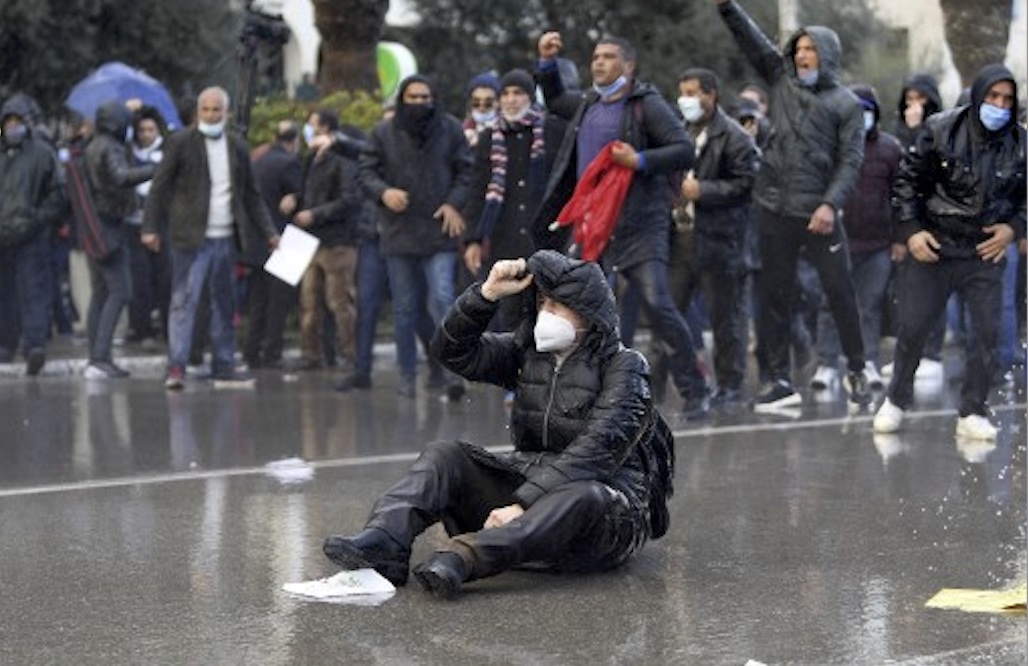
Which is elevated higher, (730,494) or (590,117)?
(590,117)

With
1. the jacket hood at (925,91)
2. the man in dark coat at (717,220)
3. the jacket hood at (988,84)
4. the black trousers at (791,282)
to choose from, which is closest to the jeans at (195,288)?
the man in dark coat at (717,220)

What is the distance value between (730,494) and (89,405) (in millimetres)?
5763

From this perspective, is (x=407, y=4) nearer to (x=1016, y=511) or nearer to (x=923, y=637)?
(x=1016, y=511)

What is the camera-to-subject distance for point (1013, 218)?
12531 millimetres

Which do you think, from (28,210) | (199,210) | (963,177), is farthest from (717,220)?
(28,210)

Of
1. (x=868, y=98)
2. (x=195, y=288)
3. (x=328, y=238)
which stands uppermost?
(x=868, y=98)

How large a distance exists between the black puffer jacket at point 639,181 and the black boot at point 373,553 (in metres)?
5.70

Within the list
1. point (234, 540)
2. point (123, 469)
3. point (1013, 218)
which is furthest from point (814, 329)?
point (234, 540)

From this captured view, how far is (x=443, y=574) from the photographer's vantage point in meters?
7.88

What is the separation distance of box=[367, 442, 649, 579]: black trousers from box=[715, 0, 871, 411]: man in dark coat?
5.71 metres

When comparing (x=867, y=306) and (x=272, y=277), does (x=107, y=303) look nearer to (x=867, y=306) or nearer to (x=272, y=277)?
(x=272, y=277)

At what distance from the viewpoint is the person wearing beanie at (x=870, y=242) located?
15812 millimetres

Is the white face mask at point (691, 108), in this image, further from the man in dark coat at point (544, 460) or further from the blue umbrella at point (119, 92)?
the blue umbrella at point (119, 92)

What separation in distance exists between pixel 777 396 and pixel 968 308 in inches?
81.9
